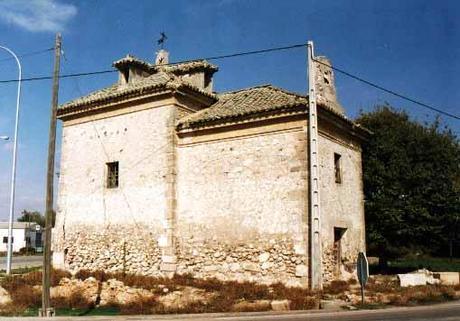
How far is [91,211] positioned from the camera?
20484mm

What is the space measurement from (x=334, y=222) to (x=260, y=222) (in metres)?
2.81

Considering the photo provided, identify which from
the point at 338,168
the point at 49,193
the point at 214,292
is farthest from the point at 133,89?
the point at 214,292

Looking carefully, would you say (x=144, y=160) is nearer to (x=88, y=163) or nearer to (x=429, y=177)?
(x=88, y=163)

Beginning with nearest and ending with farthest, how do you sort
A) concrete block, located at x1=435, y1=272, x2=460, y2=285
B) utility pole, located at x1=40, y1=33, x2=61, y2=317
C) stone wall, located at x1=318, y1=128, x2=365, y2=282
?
utility pole, located at x1=40, y1=33, x2=61, y2=317 → stone wall, located at x1=318, y1=128, x2=365, y2=282 → concrete block, located at x1=435, y1=272, x2=460, y2=285

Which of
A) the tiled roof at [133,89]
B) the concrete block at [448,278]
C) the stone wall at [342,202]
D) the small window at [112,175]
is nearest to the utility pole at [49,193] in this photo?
the tiled roof at [133,89]

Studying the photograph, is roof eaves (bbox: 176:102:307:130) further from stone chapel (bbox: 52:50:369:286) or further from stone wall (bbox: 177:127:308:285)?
stone wall (bbox: 177:127:308:285)

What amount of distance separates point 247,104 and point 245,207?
4055mm

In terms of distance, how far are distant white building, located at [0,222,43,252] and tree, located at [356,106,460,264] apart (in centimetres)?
5134

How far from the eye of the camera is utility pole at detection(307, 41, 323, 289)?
617 inches

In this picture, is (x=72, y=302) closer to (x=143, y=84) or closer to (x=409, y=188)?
(x=143, y=84)

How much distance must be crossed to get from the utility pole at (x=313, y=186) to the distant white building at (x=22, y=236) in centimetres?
5603

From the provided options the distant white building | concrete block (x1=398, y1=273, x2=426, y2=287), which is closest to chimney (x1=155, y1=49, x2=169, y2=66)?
concrete block (x1=398, y1=273, x2=426, y2=287)

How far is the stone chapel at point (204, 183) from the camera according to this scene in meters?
17.1

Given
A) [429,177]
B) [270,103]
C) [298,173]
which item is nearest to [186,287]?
[298,173]
